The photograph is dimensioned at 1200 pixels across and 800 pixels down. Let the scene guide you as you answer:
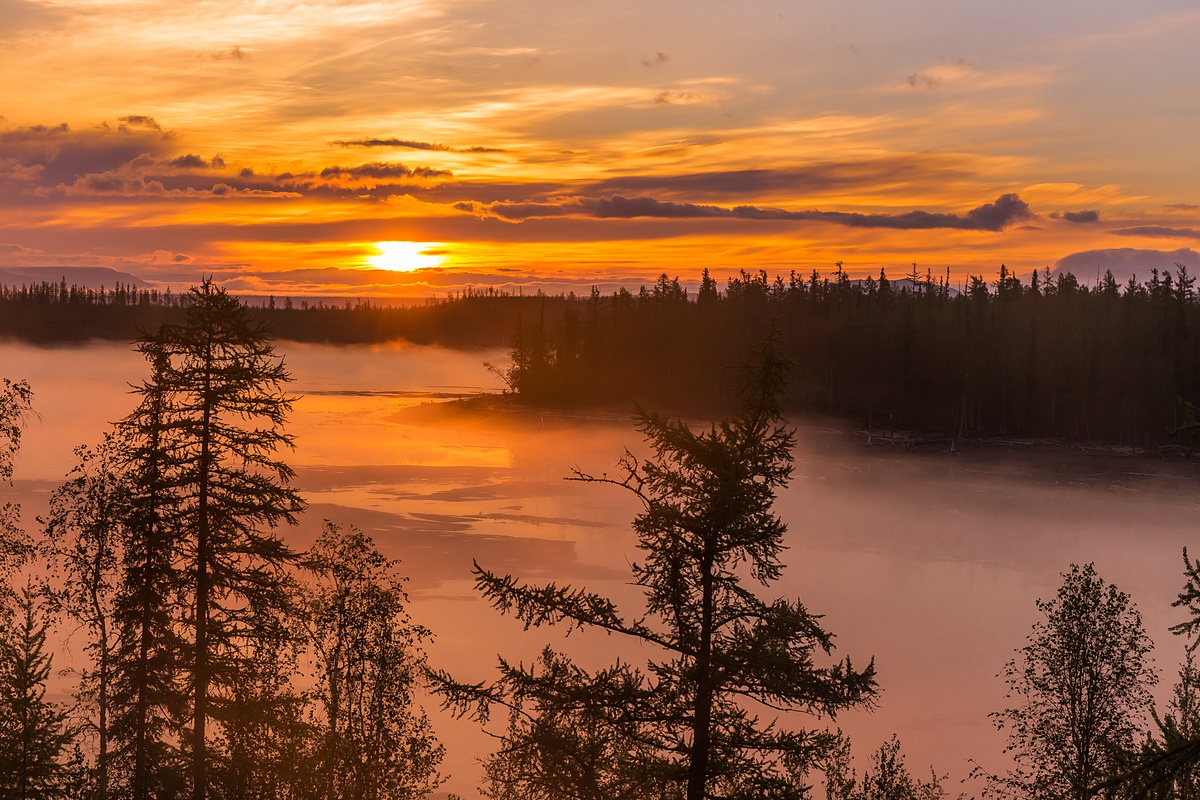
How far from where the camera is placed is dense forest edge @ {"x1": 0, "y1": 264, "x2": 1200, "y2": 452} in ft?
502

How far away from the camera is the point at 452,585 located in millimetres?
71438

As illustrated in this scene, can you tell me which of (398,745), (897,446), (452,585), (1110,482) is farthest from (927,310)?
(398,745)

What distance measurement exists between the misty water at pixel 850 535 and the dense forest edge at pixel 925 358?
1160cm

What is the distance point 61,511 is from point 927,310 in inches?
6629

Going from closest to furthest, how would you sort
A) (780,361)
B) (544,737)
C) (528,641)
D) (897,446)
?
(544,737) < (780,361) < (528,641) < (897,446)

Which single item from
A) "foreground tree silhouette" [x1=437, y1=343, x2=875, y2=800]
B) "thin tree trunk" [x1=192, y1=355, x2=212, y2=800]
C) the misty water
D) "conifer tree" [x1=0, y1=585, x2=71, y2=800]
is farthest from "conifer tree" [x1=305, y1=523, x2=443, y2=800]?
the misty water

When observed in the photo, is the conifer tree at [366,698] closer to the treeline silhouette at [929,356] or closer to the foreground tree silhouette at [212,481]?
the foreground tree silhouette at [212,481]

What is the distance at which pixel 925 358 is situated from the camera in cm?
16188

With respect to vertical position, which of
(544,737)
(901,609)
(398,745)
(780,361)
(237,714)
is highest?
(780,361)

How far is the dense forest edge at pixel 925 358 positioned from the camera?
152875 millimetres

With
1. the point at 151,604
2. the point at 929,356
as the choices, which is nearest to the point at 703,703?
the point at 151,604

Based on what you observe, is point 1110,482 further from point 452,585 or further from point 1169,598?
point 452,585

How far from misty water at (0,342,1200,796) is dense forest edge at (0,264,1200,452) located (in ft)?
38.1

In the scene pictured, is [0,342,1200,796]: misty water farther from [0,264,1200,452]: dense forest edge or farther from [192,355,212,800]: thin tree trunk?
[192,355,212,800]: thin tree trunk
